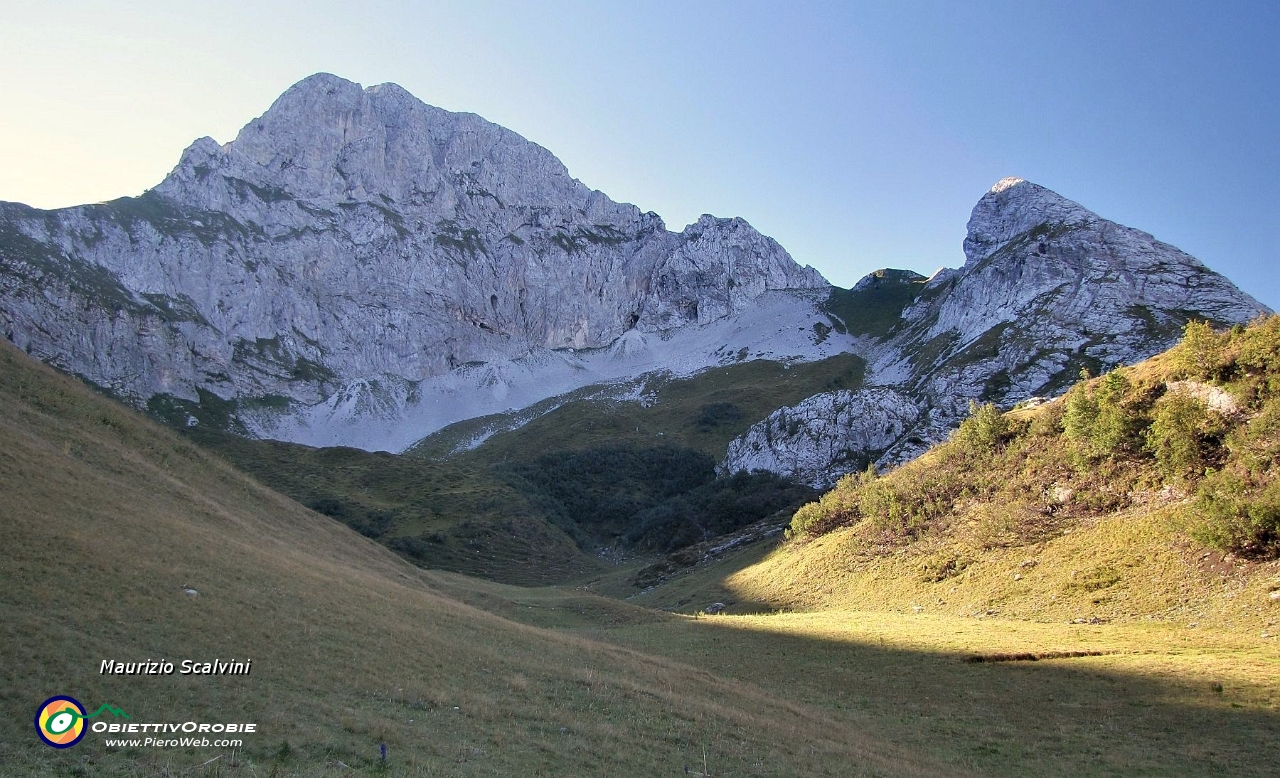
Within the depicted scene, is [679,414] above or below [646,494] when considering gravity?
above

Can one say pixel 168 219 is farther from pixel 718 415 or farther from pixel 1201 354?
pixel 1201 354

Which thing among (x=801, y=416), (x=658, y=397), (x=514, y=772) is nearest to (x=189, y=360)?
(x=658, y=397)

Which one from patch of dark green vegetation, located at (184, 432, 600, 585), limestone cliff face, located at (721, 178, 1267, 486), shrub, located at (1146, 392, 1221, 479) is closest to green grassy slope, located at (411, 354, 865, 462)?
limestone cliff face, located at (721, 178, 1267, 486)

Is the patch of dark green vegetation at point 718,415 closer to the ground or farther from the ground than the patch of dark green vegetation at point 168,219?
closer to the ground

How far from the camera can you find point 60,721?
438 inches

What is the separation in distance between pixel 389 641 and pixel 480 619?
8.92m

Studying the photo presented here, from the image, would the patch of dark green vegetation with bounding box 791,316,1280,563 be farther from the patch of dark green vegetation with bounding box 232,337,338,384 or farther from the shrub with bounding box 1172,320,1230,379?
the patch of dark green vegetation with bounding box 232,337,338,384

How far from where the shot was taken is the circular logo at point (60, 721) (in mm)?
10727

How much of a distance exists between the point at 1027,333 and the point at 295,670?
12671 centimetres

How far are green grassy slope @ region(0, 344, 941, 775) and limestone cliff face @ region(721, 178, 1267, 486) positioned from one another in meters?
64.1

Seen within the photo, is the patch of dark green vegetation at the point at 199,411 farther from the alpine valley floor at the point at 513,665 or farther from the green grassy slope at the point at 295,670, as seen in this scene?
the green grassy slope at the point at 295,670

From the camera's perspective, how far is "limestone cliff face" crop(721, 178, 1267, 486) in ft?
326

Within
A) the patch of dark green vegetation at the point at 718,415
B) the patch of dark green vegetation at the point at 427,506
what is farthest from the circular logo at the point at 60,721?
the patch of dark green vegetation at the point at 718,415

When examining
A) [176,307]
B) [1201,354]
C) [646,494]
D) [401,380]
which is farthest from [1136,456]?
[176,307]
